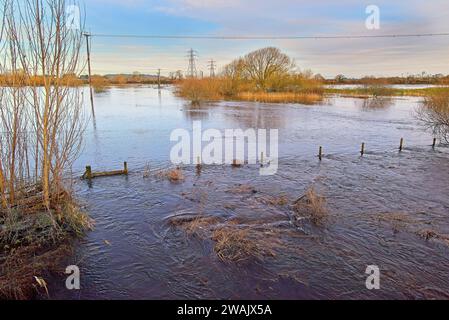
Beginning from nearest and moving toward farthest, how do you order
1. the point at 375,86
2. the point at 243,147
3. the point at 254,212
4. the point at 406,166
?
the point at 254,212, the point at 406,166, the point at 243,147, the point at 375,86

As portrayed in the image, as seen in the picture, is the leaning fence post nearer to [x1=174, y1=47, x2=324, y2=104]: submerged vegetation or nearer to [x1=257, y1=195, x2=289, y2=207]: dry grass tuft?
[x1=257, y1=195, x2=289, y2=207]: dry grass tuft

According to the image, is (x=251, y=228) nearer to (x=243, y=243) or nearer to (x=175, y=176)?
(x=243, y=243)

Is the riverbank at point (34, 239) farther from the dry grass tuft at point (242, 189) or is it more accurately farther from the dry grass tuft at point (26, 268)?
the dry grass tuft at point (242, 189)

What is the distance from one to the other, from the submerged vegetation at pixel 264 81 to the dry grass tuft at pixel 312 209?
4247cm

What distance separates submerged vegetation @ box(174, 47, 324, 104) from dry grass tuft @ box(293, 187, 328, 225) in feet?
139

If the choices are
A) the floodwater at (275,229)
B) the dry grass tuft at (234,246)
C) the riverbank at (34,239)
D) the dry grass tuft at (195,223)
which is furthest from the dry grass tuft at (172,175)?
the dry grass tuft at (234,246)

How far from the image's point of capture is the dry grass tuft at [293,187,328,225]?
8281mm

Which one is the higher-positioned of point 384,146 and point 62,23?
point 62,23

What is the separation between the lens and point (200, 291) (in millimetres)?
5355

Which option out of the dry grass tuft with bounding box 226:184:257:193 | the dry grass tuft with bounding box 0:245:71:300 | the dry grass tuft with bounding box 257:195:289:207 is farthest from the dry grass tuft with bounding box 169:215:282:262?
the dry grass tuft with bounding box 0:245:71:300

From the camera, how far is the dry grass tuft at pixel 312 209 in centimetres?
828
